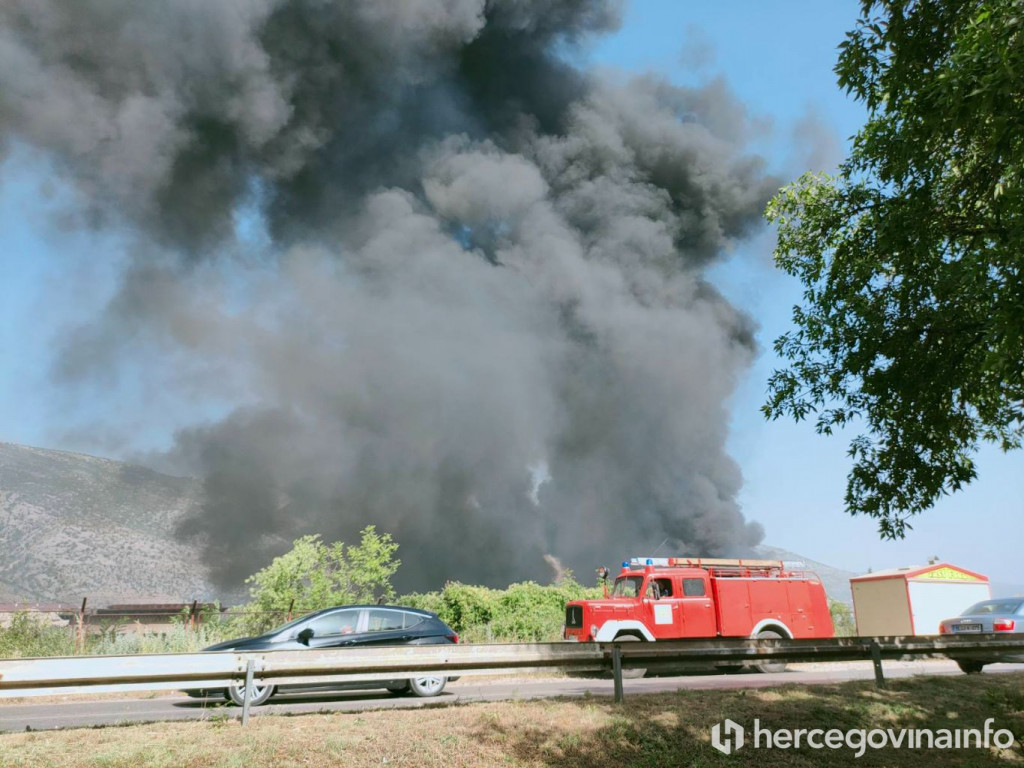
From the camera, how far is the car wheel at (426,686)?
10.1m

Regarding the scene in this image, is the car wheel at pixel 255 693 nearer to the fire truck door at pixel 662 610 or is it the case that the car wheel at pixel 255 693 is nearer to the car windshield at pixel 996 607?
the fire truck door at pixel 662 610

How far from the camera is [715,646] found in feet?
28.5

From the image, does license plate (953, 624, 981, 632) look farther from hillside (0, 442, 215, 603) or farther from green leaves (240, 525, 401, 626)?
hillside (0, 442, 215, 603)

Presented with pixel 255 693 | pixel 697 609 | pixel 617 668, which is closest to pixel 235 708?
pixel 255 693

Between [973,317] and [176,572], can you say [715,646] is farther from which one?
[176,572]

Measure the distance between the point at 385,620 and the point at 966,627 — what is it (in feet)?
40.4

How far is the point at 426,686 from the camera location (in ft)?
33.5

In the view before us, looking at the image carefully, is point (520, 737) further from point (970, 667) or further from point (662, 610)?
point (970, 667)

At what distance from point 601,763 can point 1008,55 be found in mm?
6770

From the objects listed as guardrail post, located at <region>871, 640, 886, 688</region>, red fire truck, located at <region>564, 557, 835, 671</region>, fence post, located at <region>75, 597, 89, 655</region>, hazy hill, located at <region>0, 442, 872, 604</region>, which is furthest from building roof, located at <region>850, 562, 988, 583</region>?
hazy hill, located at <region>0, 442, 872, 604</region>

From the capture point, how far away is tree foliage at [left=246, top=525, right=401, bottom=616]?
22.1m

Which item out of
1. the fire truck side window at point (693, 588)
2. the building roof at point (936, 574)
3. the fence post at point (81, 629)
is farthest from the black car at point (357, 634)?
the building roof at point (936, 574)

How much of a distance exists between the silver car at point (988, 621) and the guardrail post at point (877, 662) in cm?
383

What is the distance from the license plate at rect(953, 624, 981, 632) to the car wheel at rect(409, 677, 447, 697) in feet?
37.2
